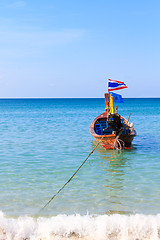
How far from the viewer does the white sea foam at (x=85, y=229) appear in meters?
5.80

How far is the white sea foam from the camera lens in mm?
5805

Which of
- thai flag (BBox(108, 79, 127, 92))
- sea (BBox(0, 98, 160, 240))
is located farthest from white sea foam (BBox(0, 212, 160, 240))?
thai flag (BBox(108, 79, 127, 92))

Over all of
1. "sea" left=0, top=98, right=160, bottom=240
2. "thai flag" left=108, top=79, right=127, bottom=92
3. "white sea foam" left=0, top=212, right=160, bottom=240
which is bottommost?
"sea" left=0, top=98, right=160, bottom=240

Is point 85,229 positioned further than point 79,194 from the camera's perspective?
No

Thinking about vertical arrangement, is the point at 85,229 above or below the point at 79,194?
above

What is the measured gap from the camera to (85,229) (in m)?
6.04

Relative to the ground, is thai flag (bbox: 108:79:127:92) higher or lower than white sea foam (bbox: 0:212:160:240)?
higher

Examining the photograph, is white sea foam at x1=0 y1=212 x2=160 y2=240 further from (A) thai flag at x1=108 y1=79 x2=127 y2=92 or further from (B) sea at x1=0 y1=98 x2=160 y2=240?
(A) thai flag at x1=108 y1=79 x2=127 y2=92

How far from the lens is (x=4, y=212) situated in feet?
24.3

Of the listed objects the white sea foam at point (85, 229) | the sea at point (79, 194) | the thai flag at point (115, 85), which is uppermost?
the thai flag at point (115, 85)

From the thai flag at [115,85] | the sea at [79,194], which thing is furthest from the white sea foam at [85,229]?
the thai flag at [115,85]

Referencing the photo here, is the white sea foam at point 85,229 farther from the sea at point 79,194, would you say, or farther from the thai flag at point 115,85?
the thai flag at point 115,85

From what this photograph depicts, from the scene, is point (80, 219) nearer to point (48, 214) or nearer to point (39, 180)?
point (48, 214)

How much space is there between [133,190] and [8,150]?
28.8 feet
